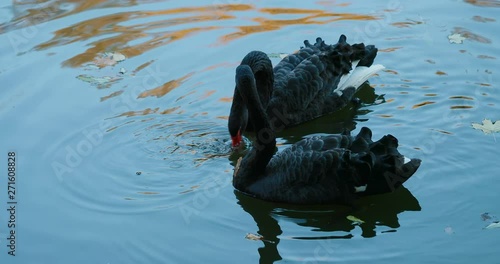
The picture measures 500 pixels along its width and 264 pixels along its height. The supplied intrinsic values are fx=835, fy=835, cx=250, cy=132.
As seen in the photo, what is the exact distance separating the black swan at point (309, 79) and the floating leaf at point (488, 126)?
141 cm

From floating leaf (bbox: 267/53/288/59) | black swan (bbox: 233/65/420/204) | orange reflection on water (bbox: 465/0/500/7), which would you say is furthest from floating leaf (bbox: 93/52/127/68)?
orange reflection on water (bbox: 465/0/500/7)

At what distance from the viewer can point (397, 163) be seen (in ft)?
20.6

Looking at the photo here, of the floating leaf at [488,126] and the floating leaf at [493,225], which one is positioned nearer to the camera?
the floating leaf at [493,225]

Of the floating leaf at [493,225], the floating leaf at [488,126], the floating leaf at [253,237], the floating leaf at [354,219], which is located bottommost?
the floating leaf at [253,237]

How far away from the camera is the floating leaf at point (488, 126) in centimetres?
732

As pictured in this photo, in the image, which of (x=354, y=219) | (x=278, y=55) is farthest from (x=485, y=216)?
(x=278, y=55)

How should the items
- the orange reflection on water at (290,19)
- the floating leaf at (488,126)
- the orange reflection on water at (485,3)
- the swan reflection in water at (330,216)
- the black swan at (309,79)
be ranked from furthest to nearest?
the orange reflection on water at (485,3)
the orange reflection on water at (290,19)
the black swan at (309,79)
the floating leaf at (488,126)
the swan reflection in water at (330,216)

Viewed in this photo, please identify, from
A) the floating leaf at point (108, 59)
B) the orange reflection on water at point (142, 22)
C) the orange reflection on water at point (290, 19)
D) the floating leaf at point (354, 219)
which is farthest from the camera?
the orange reflection on water at point (290, 19)

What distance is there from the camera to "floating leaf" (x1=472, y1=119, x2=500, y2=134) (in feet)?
24.0

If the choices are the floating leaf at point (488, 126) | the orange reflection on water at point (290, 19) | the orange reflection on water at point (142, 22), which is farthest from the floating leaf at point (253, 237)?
the orange reflection on water at point (290, 19)

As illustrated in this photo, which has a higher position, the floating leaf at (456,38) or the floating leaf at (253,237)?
the floating leaf at (456,38)

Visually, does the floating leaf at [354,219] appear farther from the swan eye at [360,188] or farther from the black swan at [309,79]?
the black swan at [309,79]

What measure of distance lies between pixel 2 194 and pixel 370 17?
505cm

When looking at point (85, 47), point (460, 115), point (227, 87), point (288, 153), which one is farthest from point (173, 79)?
point (460, 115)
